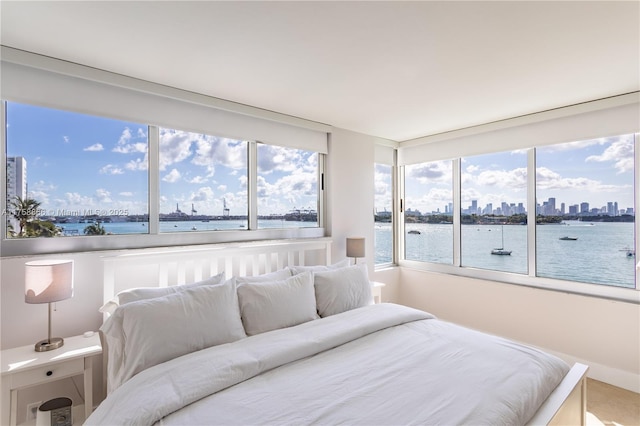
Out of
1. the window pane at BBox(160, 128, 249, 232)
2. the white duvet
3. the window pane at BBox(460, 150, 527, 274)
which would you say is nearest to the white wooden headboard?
the window pane at BBox(160, 128, 249, 232)

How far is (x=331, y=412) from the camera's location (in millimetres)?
1326

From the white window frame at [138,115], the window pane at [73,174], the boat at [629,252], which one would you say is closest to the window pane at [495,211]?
the boat at [629,252]

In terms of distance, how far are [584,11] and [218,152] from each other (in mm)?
2709

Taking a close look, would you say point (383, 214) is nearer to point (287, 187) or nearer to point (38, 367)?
point (287, 187)

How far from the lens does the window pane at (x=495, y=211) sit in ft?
11.6

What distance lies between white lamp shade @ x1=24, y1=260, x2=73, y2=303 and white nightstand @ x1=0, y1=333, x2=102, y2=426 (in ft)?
1.04

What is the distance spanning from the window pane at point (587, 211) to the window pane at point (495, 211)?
0.18 m

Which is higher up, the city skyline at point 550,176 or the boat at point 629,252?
the city skyline at point 550,176

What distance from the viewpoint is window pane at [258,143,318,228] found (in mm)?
3271

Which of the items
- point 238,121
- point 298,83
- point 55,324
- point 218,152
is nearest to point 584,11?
point 298,83

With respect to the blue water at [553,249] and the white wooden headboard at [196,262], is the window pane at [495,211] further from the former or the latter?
the white wooden headboard at [196,262]

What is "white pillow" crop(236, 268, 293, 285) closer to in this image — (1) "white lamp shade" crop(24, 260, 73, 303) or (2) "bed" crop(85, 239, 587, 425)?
(2) "bed" crop(85, 239, 587, 425)

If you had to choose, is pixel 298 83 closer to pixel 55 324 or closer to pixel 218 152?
pixel 218 152

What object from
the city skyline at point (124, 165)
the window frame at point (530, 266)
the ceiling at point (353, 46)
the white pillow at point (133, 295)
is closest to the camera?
the ceiling at point (353, 46)
